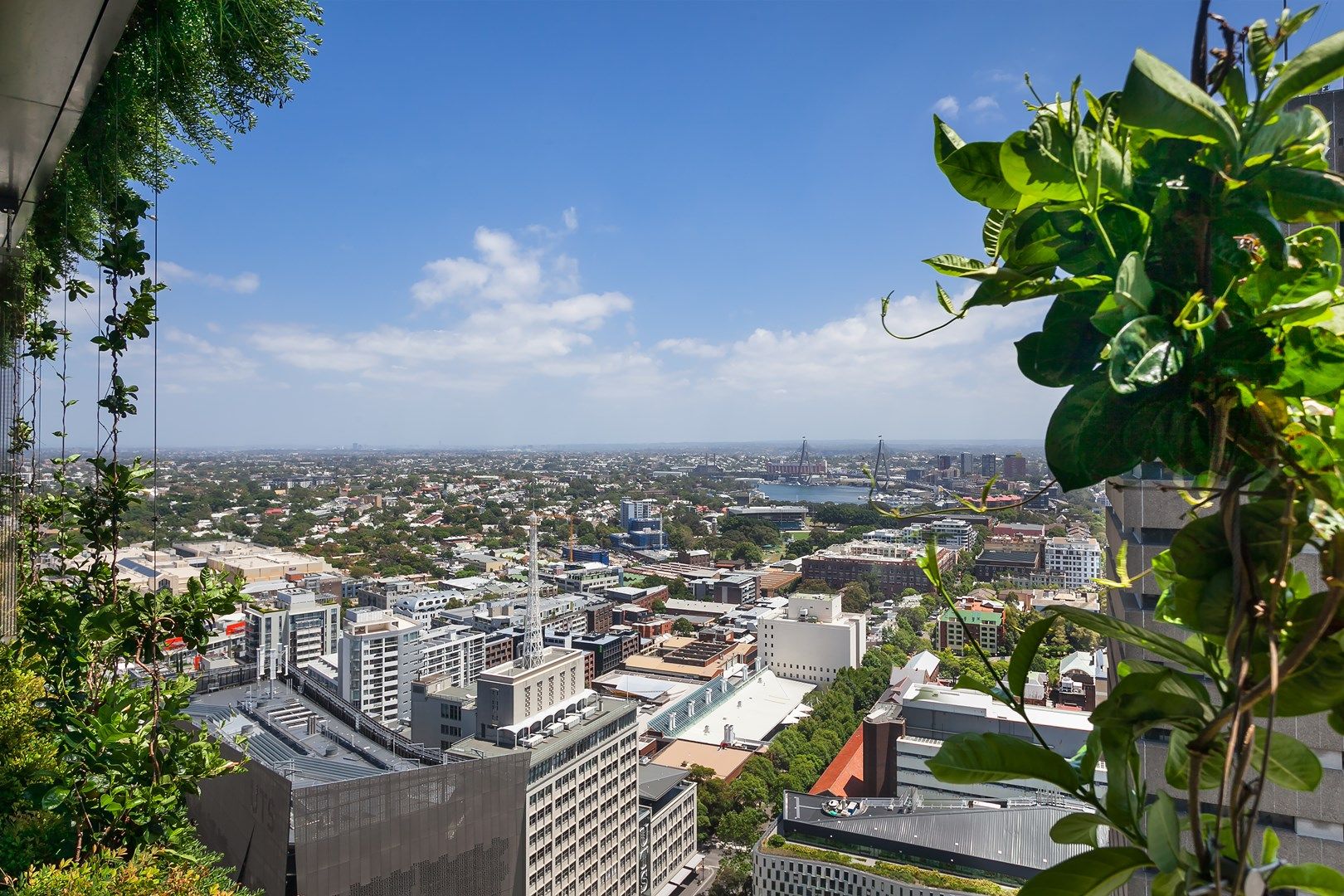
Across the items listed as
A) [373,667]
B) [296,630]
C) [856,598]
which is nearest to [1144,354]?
[373,667]

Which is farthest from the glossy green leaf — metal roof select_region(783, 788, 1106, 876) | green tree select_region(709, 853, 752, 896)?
green tree select_region(709, 853, 752, 896)

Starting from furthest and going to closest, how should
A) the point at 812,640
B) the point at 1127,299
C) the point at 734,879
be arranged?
the point at 812,640 → the point at 734,879 → the point at 1127,299

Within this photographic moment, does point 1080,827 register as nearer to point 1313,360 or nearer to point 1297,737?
point 1313,360

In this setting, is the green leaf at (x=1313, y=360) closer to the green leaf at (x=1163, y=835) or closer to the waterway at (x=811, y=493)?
the green leaf at (x=1163, y=835)

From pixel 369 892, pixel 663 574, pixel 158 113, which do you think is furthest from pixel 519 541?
pixel 158 113

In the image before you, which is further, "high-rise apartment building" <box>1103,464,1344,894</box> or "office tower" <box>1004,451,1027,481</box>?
"high-rise apartment building" <box>1103,464,1344,894</box>

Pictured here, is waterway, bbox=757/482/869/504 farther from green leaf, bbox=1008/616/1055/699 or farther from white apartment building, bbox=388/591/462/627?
green leaf, bbox=1008/616/1055/699
